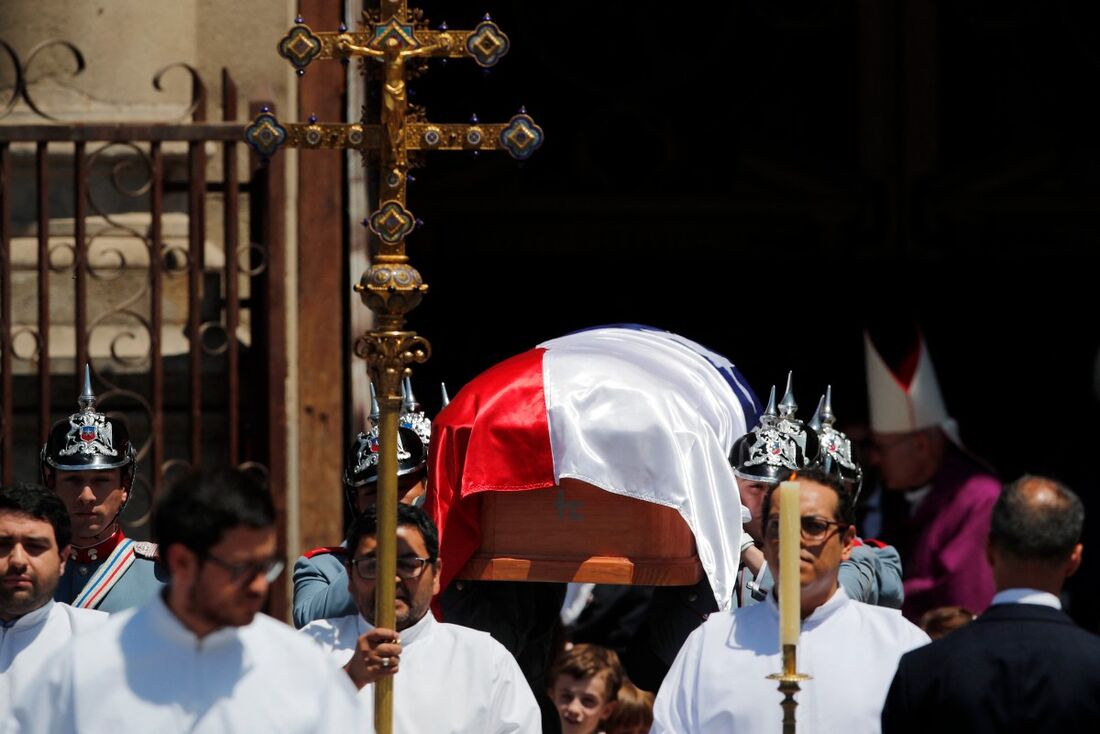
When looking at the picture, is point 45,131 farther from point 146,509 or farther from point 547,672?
point 547,672

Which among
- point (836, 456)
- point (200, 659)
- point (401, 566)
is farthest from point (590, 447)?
point (200, 659)

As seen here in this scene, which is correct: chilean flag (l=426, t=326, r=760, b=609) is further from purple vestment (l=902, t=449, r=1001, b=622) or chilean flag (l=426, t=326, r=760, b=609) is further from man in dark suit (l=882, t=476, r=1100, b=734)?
purple vestment (l=902, t=449, r=1001, b=622)

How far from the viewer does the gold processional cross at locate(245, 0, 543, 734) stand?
16.9 feet

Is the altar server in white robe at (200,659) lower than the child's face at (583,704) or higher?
higher

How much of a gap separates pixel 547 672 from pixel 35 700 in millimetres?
2998

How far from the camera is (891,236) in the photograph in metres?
9.66

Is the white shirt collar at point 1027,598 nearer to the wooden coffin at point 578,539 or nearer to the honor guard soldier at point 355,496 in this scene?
the wooden coffin at point 578,539

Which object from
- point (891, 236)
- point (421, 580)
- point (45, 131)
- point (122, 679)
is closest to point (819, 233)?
point (891, 236)

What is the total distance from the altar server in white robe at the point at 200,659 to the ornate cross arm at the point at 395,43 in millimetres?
1254

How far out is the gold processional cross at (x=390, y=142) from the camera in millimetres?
5152

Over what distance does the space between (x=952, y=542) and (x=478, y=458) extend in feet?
8.51

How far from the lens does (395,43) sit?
522cm

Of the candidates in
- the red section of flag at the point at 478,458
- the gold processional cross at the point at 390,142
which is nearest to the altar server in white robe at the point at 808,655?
the gold processional cross at the point at 390,142

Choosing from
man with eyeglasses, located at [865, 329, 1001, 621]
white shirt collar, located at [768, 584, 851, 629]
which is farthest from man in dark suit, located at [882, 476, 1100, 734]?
man with eyeglasses, located at [865, 329, 1001, 621]
